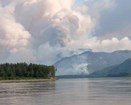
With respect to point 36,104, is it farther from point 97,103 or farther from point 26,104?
point 97,103

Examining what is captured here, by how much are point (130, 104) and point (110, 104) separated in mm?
2979

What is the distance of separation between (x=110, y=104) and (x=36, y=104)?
1152cm

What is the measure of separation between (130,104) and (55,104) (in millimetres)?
11401

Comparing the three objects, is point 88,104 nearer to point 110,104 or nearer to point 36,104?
point 110,104

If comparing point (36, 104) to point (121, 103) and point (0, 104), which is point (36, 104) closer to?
point (0, 104)

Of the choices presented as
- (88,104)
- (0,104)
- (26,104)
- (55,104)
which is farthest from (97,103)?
(0,104)

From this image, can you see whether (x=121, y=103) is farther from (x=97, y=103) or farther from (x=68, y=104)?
(x=68, y=104)

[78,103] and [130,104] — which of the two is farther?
[78,103]

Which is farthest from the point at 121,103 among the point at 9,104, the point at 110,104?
the point at 9,104

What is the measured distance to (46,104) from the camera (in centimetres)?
6116

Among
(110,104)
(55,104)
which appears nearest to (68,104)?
(55,104)

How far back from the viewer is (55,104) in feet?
200

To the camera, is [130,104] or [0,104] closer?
[130,104]

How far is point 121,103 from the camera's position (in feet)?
197
